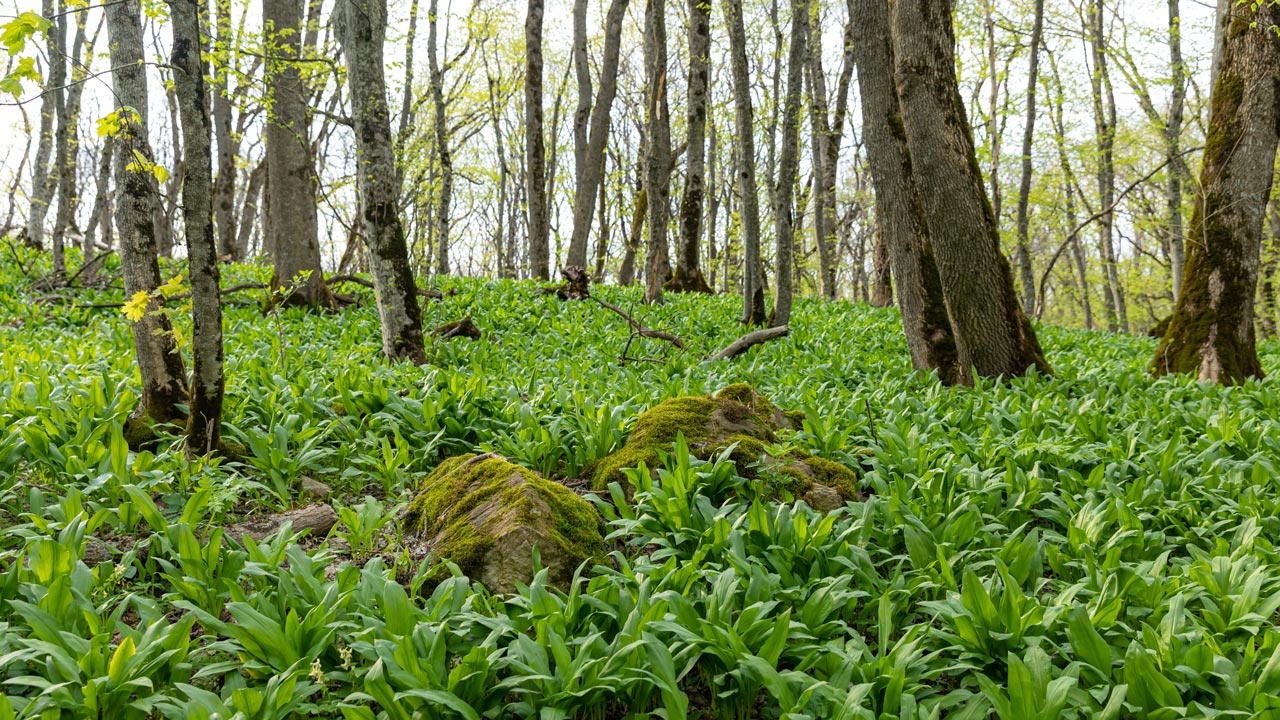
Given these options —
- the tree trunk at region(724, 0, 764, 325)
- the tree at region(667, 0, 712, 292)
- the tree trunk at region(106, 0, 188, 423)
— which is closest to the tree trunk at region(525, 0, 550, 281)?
the tree at region(667, 0, 712, 292)

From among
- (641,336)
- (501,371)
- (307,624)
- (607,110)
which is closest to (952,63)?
(641,336)

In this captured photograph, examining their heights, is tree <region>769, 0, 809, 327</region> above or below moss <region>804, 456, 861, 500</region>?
above

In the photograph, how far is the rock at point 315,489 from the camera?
3.78 meters

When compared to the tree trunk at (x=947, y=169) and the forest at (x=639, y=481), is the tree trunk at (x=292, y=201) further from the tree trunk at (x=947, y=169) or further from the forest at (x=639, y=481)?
the tree trunk at (x=947, y=169)

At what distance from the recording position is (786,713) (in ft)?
6.72

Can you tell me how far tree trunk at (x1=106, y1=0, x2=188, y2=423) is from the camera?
3.87 metres

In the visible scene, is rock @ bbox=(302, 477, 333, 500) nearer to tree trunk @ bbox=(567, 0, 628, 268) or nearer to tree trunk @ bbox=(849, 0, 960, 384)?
tree trunk @ bbox=(849, 0, 960, 384)

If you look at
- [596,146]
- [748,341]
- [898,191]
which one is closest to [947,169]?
[898,191]

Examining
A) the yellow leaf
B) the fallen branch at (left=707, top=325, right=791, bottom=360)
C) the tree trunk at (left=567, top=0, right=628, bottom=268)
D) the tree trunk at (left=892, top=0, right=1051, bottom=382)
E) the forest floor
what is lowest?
the forest floor

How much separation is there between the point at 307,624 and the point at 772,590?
1594 millimetres

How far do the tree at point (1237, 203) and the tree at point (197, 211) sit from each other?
8037 mm

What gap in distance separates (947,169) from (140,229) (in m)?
5.95

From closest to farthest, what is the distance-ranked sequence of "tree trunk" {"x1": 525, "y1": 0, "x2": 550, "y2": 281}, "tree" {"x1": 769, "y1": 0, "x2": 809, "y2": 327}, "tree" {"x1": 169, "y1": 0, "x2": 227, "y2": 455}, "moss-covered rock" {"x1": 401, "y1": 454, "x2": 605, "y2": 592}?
"moss-covered rock" {"x1": 401, "y1": 454, "x2": 605, "y2": 592} → "tree" {"x1": 169, "y1": 0, "x2": 227, "y2": 455} → "tree" {"x1": 769, "y1": 0, "x2": 809, "y2": 327} → "tree trunk" {"x1": 525, "y1": 0, "x2": 550, "y2": 281}

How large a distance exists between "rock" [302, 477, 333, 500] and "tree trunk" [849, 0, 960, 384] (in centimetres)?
548
